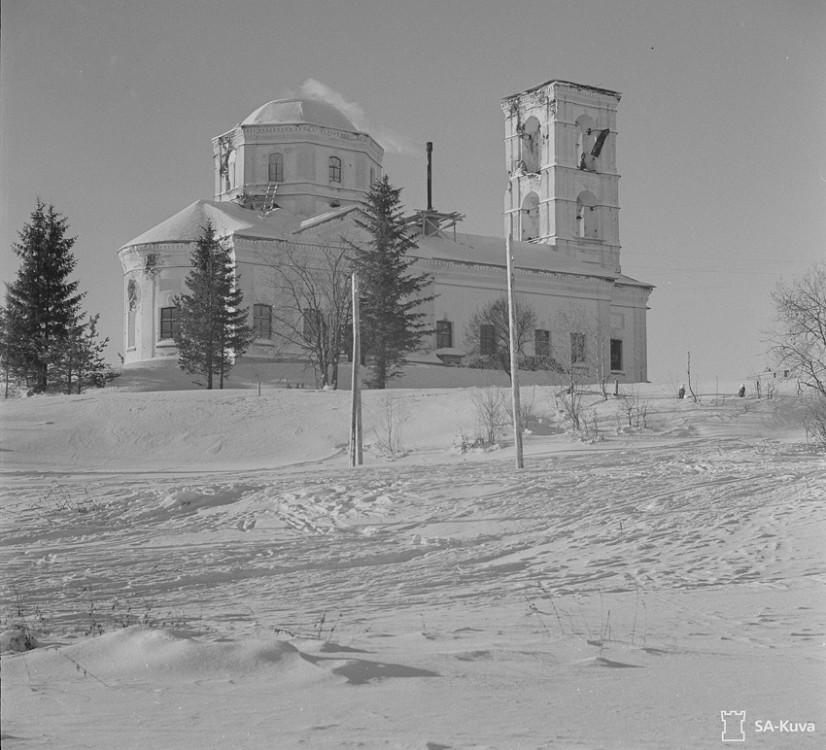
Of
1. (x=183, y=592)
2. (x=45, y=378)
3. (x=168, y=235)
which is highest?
(x=168, y=235)

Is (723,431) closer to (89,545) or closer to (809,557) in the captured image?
(809,557)

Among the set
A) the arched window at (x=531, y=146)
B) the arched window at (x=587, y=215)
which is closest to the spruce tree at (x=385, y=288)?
the arched window at (x=531, y=146)

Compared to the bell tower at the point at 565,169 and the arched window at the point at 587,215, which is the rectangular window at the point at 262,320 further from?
the arched window at the point at 587,215

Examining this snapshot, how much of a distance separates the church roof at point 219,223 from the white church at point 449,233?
0.08 meters

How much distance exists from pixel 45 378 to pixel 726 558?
3216 centimetres

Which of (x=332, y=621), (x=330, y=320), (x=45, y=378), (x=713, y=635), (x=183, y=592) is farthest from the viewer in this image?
(x=330, y=320)

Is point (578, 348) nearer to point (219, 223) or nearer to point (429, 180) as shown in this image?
point (429, 180)

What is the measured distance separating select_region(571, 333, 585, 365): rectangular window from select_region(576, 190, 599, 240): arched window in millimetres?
7991

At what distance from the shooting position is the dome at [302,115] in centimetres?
4962

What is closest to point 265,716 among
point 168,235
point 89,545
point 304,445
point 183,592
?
point 183,592

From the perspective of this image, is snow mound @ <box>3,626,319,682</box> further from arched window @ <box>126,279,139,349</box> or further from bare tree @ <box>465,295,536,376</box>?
bare tree @ <box>465,295,536,376</box>

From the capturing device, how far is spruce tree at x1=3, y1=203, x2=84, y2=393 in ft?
131

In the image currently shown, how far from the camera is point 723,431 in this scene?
1078 inches

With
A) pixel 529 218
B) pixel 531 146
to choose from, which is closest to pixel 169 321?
pixel 529 218
